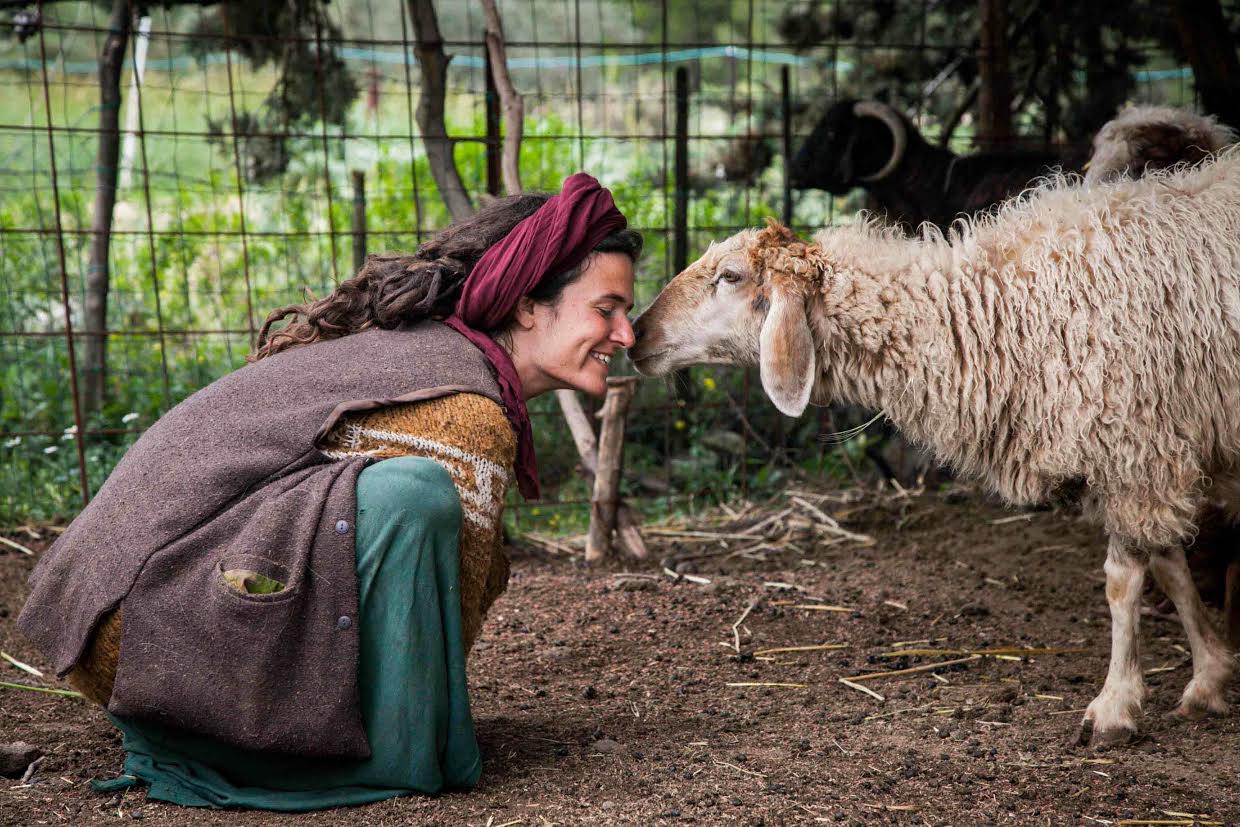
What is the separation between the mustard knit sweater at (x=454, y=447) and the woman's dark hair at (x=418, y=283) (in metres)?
0.33

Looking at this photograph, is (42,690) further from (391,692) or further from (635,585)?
(635,585)

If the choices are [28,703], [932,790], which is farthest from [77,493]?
[932,790]

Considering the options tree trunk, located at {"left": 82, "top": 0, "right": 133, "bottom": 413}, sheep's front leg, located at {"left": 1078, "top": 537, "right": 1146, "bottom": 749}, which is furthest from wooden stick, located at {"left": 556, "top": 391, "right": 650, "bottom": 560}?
tree trunk, located at {"left": 82, "top": 0, "right": 133, "bottom": 413}

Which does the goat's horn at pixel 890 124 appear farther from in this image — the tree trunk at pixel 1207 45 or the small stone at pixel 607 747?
the small stone at pixel 607 747

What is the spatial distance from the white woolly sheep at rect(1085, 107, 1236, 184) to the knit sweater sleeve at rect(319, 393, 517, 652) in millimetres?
2932

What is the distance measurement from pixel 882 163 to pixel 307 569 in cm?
554

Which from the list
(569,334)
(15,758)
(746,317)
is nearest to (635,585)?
(746,317)

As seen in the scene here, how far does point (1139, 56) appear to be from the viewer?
738 cm

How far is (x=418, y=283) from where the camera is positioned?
292 cm

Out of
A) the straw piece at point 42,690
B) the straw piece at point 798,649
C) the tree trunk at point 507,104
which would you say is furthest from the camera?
the tree trunk at point 507,104

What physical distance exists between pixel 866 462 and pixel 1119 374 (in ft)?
11.5

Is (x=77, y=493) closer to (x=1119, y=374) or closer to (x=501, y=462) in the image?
(x=501, y=462)

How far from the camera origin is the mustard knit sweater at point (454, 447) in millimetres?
2654

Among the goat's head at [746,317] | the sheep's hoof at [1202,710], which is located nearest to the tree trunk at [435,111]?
the goat's head at [746,317]
